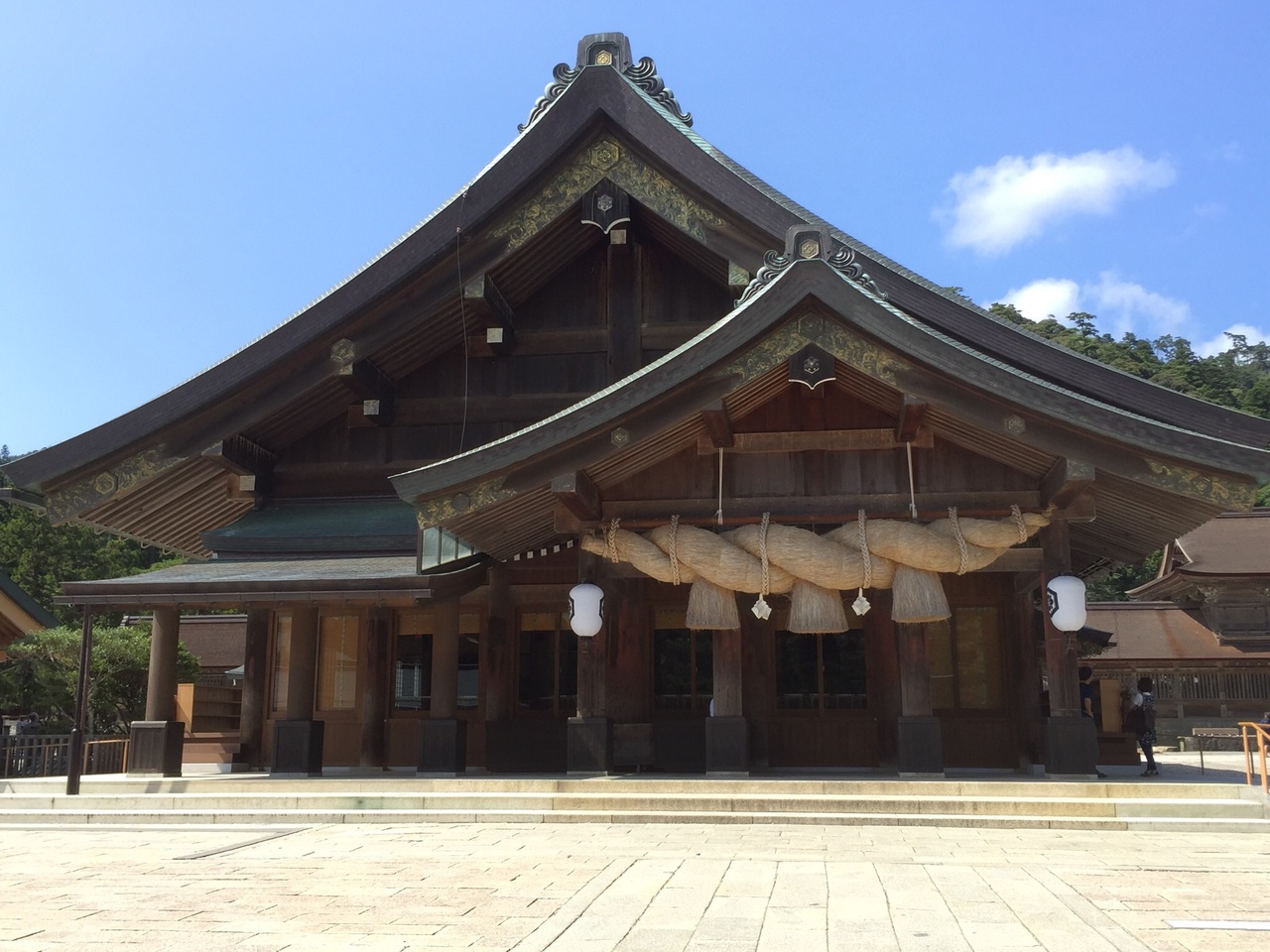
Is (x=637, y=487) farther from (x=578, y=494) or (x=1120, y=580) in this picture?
(x=1120, y=580)

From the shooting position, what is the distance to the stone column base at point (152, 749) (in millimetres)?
11773

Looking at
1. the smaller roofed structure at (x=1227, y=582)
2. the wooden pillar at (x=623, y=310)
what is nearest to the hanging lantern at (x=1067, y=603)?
the wooden pillar at (x=623, y=310)

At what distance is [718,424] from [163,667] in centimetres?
665

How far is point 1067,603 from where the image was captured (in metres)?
10.2

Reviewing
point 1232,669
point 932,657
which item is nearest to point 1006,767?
point 932,657

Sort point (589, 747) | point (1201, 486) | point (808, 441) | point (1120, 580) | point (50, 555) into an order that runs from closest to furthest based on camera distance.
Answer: point (1201, 486) < point (589, 747) < point (808, 441) < point (50, 555) < point (1120, 580)

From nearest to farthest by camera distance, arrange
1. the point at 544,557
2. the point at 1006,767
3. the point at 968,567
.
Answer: the point at 968,567, the point at 1006,767, the point at 544,557

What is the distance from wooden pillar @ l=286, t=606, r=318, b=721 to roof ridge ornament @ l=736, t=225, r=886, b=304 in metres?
6.31

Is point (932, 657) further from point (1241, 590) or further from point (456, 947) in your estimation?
point (1241, 590)

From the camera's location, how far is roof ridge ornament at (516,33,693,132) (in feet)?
40.2

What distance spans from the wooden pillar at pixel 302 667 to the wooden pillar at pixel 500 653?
199cm

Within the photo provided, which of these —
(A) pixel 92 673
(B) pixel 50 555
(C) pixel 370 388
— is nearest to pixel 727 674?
(C) pixel 370 388

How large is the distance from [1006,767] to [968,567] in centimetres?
304

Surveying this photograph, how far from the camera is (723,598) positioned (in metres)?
10.9
